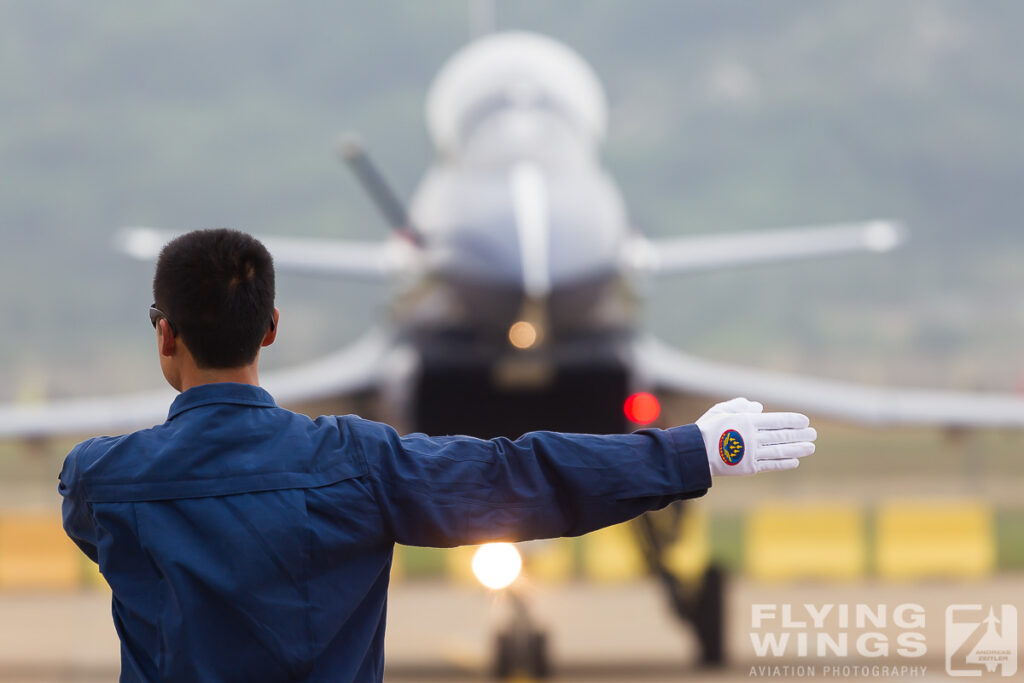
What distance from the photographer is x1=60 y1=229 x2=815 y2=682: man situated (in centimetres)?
169

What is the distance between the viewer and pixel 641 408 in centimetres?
855

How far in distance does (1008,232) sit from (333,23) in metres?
55.0

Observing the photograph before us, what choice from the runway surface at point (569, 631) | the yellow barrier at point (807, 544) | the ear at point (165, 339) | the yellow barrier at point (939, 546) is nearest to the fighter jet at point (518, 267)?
the runway surface at point (569, 631)

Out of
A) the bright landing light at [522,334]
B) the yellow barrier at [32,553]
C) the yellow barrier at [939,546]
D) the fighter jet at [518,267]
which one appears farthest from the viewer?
the yellow barrier at [32,553]

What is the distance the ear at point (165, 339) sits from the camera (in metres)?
1.85

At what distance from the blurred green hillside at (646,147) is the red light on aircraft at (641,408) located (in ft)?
177

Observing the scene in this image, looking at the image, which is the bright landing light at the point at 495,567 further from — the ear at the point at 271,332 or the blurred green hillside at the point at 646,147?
the blurred green hillside at the point at 646,147

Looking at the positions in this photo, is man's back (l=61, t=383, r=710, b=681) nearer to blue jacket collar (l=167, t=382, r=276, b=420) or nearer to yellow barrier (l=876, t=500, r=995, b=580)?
blue jacket collar (l=167, t=382, r=276, b=420)

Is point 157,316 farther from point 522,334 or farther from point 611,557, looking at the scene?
point 611,557

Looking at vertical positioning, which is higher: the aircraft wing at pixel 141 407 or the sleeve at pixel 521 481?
the aircraft wing at pixel 141 407

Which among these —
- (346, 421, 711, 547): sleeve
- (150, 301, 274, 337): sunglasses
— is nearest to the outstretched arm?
(346, 421, 711, 547): sleeve

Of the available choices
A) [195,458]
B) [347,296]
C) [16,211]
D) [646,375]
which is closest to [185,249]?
[195,458]

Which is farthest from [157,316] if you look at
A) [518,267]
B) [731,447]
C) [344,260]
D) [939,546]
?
[939,546]

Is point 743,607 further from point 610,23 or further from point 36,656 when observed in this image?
point 610,23
